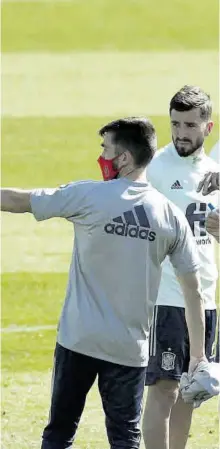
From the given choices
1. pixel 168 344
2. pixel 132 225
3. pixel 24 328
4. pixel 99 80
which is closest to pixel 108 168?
pixel 132 225

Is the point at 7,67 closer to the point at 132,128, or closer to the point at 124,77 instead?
the point at 124,77

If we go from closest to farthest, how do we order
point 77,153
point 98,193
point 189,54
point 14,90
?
point 98,193
point 77,153
point 14,90
point 189,54

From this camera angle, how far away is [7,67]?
1789 centimetres

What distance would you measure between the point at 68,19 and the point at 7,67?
193cm

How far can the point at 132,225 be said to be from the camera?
17.1 feet

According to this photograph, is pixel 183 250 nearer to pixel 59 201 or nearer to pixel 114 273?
pixel 114 273

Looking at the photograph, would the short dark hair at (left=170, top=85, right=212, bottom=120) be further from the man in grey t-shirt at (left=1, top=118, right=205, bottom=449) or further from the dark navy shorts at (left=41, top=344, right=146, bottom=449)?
the dark navy shorts at (left=41, top=344, right=146, bottom=449)

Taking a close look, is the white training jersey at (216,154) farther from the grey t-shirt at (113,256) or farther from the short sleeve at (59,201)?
the short sleeve at (59,201)

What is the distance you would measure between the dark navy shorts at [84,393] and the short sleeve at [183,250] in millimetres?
501

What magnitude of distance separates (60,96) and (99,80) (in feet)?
2.74

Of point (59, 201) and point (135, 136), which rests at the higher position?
point (135, 136)

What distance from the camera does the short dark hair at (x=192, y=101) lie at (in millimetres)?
6211

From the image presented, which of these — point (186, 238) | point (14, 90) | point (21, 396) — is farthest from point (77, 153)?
point (186, 238)

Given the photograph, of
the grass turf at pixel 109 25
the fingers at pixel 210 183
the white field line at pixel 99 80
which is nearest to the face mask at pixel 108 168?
the fingers at pixel 210 183
